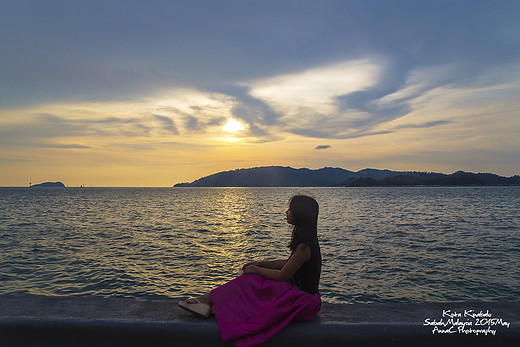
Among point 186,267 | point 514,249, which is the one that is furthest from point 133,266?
point 514,249

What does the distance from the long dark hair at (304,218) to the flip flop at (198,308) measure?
43.7 inches

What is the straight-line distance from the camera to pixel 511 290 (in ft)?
43.1

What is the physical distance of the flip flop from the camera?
317 centimetres

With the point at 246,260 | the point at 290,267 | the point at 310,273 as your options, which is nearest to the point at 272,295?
the point at 290,267

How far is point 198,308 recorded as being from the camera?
3219 mm

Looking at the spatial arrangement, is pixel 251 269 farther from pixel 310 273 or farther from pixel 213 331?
pixel 213 331

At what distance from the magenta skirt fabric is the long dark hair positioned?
50 centimetres

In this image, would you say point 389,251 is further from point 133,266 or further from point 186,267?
point 133,266

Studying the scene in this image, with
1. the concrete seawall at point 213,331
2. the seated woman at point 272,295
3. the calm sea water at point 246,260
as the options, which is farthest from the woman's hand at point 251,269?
the calm sea water at point 246,260

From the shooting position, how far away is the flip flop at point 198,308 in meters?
3.17

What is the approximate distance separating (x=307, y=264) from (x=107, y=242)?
77.2 ft

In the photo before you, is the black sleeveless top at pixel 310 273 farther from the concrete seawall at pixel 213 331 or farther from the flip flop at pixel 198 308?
the flip flop at pixel 198 308

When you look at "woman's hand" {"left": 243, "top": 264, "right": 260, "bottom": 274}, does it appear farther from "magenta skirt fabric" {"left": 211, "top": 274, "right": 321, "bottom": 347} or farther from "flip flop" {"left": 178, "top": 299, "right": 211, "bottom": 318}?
"flip flop" {"left": 178, "top": 299, "right": 211, "bottom": 318}

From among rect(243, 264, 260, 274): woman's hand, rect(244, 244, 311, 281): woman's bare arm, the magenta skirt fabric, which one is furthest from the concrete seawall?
rect(243, 264, 260, 274): woman's hand
